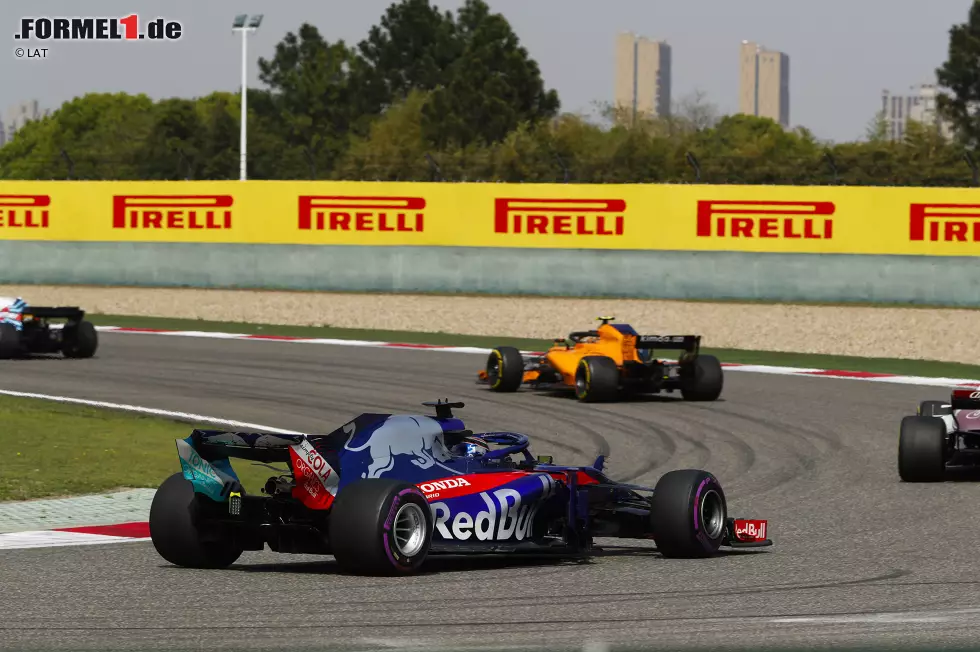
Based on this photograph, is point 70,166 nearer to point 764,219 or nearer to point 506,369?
point 764,219

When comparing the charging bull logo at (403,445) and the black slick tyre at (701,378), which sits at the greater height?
the charging bull logo at (403,445)

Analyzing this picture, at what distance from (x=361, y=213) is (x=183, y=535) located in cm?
2572

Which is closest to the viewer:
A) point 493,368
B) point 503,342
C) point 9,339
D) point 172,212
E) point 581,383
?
point 581,383

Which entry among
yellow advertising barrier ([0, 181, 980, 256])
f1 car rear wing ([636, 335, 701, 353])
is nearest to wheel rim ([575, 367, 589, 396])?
f1 car rear wing ([636, 335, 701, 353])

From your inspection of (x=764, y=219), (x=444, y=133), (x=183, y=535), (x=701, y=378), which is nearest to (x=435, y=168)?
(x=764, y=219)

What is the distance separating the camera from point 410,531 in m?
9.41

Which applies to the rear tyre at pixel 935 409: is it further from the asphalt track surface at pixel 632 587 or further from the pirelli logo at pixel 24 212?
the pirelli logo at pixel 24 212

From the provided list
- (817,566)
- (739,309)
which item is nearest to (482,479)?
(817,566)

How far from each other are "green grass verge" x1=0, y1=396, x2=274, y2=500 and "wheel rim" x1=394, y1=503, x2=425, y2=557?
17.0ft

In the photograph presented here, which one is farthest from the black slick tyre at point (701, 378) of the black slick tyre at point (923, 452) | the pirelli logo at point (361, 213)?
the pirelli logo at point (361, 213)

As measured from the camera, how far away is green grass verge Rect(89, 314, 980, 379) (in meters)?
27.9

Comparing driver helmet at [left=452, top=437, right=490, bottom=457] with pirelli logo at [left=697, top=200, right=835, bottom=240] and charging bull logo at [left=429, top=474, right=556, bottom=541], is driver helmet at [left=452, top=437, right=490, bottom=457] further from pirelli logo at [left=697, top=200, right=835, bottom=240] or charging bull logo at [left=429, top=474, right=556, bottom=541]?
pirelli logo at [left=697, top=200, right=835, bottom=240]

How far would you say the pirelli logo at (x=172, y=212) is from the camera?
3609 cm


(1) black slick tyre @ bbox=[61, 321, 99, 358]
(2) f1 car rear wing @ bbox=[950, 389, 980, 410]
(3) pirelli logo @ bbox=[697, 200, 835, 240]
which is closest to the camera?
(2) f1 car rear wing @ bbox=[950, 389, 980, 410]
